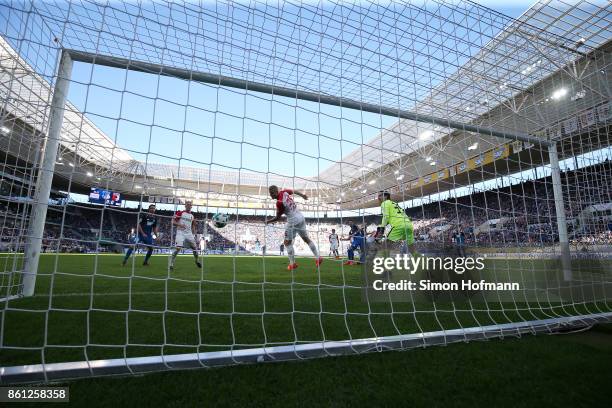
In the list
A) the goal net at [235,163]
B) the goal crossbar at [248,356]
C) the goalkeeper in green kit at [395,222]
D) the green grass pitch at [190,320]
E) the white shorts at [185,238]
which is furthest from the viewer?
the white shorts at [185,238]

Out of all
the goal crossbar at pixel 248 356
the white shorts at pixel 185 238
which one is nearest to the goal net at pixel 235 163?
the goal crossbar at pixel 248 356

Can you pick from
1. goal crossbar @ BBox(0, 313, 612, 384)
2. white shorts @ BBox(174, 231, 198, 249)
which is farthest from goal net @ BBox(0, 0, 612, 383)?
white shorts @ BBox(174, 231, 198, 249)

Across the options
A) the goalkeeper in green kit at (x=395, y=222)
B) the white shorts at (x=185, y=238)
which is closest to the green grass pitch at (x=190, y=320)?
the goalkeeper in green kit at (x=395, y=222)

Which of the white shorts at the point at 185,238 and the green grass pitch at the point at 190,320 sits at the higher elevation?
the white shorts at the point at 185,238

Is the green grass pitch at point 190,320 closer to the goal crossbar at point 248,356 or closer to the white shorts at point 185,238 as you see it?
the goal crossbar at point 248,356

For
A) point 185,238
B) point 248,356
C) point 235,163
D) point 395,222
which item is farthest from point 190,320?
point 185,238

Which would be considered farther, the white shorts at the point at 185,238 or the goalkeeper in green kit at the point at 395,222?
the white shorts at the point at 185,238

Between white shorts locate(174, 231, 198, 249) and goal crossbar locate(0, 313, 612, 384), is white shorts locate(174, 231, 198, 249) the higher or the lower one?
the higher one

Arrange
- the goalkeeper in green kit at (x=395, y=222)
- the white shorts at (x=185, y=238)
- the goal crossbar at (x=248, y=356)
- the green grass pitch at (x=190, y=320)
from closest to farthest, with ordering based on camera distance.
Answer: the goal crossbar at (x=248, y=356)
the green grass pitch at (x=190, y=320)
the goalkeeper in green kit at (x=395, y=222)
the white shorts at (x=185, y=238)

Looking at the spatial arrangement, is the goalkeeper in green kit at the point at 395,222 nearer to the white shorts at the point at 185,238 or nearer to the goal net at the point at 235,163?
the goal net at the point at 235,163

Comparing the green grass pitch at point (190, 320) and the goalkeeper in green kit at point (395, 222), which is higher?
the goalkeeper in green kit at point (395, 222)

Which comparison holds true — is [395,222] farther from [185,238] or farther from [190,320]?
[185,238]

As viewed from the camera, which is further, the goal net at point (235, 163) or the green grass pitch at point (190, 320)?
the goal net at point (235, 163)

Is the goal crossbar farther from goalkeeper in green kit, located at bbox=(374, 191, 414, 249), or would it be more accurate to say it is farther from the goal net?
goalkeeper in green kit, located at bbox=(374, 191, 414, 249)
